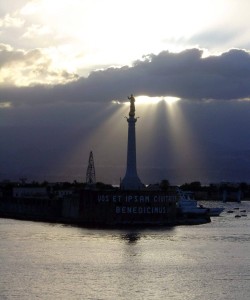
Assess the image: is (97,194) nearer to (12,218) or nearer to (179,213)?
(179,213)

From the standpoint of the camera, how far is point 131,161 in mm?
56719

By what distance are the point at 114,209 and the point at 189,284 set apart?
89.0 feet

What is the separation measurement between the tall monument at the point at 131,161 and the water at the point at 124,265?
28.8 ft

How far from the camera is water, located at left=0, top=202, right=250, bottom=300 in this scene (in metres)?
26.7

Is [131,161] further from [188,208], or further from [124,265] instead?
[124,265]

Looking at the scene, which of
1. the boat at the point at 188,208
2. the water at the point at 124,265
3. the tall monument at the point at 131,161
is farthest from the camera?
the boat at the point at 188,208

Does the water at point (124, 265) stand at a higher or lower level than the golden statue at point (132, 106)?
lower

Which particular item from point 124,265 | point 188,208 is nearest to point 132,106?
Answer: point 188,208

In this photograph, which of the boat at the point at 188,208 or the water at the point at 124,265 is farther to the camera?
the boat at the point at 188,208

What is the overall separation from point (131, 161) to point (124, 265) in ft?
79.6

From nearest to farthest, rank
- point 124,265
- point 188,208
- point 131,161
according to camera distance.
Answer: point 124,265, point 131,161, point 188,208

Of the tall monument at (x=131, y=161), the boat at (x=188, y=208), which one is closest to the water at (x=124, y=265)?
the tall monument at (x=131, y=161)

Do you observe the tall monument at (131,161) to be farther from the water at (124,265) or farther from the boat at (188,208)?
the water at (124,265)

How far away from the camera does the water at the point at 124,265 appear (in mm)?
26719
